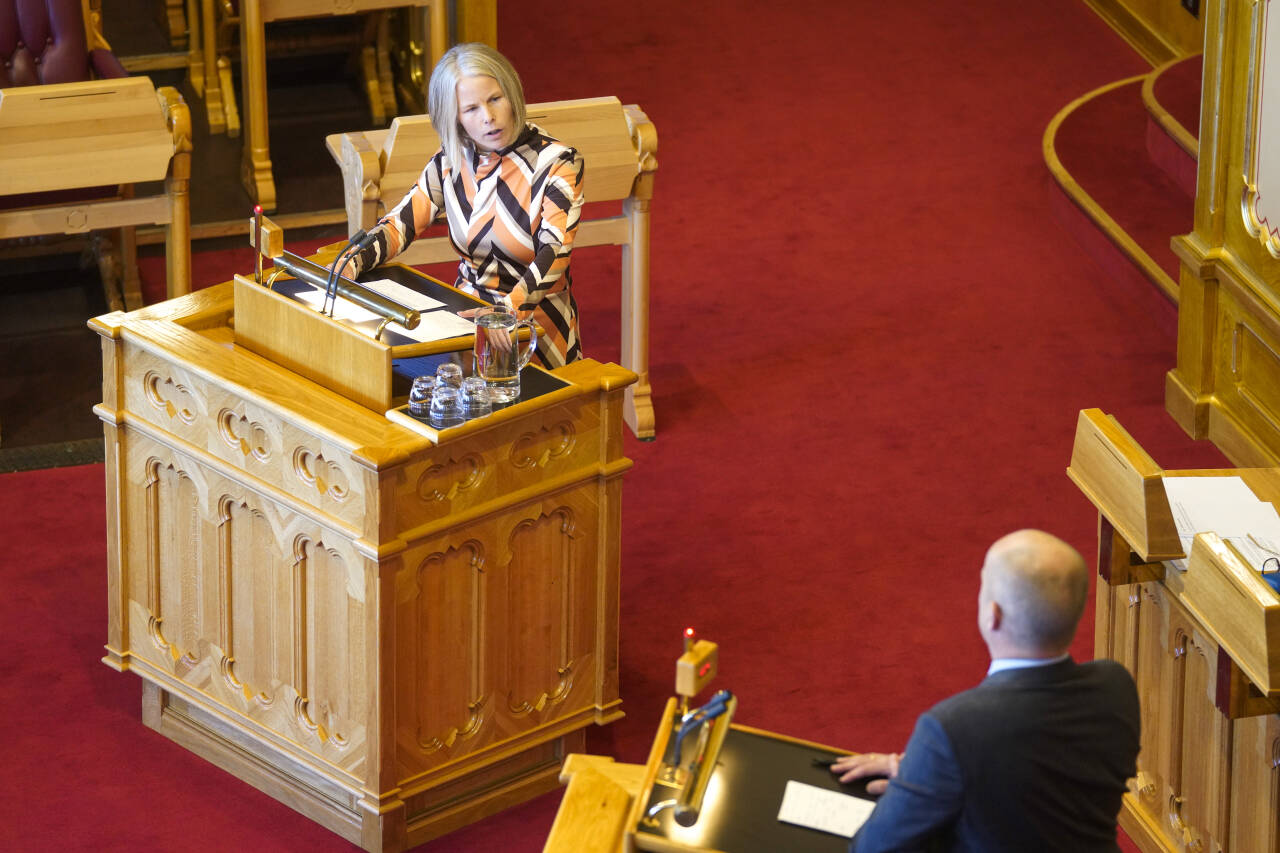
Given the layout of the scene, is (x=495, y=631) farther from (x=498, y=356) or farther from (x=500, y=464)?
(x=498, y=356)

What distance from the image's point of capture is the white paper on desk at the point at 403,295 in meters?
4.45

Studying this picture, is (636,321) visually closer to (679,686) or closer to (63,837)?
(63,837)

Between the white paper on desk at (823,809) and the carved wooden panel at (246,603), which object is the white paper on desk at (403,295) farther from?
the white paper on desk at (823,809)

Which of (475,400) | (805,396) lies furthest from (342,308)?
(805,396)

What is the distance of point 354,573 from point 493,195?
1124 millimetres

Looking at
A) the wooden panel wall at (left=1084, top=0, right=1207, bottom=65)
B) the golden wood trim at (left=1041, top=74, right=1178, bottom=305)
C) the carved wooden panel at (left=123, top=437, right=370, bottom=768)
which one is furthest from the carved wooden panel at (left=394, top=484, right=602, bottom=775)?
the wooden panel wall at (left=1084, top=0, right=1207, bottom=65)

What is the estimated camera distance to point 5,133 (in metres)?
5.98

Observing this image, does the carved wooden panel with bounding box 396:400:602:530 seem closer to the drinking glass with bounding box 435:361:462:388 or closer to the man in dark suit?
the drinking glass with bounding box 435:361:462:388

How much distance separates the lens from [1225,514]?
4176 millimetres

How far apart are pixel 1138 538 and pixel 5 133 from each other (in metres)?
3.80

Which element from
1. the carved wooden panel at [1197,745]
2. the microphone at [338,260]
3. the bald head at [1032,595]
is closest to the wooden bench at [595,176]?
the microphone at [338,260]

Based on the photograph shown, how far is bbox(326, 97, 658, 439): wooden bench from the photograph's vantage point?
5.74m

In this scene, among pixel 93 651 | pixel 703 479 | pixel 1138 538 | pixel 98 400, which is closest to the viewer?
pixel 1138 538

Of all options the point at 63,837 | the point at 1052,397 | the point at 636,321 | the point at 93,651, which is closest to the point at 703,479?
the point at 636,321
